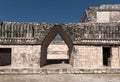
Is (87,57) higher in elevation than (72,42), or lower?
lower

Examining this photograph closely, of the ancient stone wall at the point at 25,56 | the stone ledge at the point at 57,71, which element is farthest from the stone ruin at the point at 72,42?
the stone ledge at the point at 57,71

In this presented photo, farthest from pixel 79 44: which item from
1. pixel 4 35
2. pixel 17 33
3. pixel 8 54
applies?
pixel 8 54

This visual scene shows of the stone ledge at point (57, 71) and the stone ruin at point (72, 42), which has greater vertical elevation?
the stone ruin at point (72, 42)

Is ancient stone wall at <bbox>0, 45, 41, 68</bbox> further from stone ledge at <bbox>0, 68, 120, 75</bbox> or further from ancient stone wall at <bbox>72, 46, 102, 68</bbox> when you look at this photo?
ancient stone wall at <bbox>72, 46, 102, 68</bbox>

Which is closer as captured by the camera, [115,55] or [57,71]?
[57,71]

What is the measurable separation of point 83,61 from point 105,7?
497 inches

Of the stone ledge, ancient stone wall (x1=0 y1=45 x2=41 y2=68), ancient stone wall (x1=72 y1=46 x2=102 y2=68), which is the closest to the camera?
the stone ledge

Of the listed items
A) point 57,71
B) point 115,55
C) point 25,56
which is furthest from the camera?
point 115,55

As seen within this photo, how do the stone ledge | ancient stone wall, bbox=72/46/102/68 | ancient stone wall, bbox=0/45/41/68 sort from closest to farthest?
the stone ledge
ancient stone wall, bbox=0/45/41/68
ancient stone wall, bbox=72/46/102/68

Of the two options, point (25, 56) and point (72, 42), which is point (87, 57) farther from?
point (25, 56)

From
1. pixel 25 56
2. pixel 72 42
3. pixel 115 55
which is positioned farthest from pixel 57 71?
pixel 115 55

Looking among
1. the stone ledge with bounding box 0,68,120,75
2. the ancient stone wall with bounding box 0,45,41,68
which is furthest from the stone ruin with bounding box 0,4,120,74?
the stone ledge with bounding box 0,68,120,75

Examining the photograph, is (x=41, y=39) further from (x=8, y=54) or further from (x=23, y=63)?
(x=8, y=54)

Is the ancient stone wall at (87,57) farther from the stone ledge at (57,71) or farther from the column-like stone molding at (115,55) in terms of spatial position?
the column-like stone molding at (115,55)
